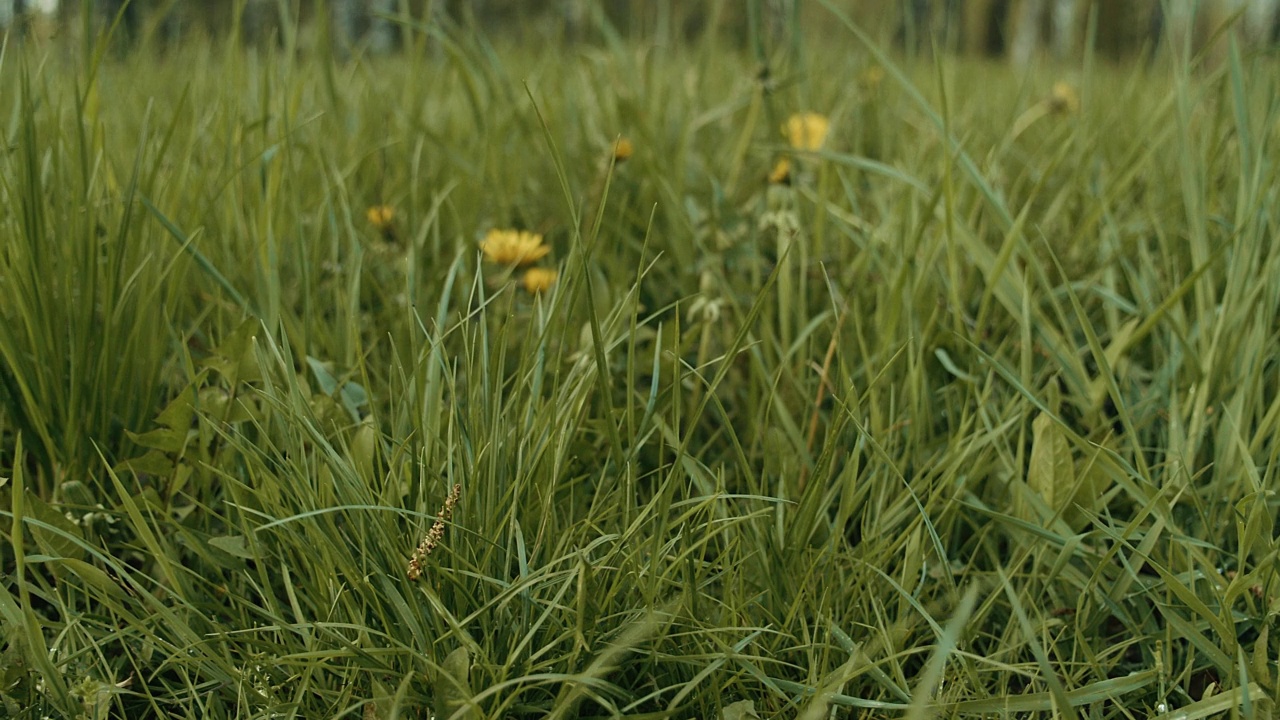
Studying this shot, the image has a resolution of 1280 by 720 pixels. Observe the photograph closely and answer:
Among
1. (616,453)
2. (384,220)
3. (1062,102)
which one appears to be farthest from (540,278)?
(1062,102)

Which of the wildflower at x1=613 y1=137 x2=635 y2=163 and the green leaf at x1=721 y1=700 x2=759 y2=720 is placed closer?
the green leaf at x1=721 y1=700 x2=759 y2=720

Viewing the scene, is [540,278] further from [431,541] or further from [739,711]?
[739,711]

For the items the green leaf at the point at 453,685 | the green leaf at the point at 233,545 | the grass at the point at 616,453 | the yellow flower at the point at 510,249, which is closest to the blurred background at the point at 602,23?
the grass at the point at 616,453

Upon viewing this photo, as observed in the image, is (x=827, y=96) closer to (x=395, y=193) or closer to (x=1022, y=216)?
(x=395, y=193)

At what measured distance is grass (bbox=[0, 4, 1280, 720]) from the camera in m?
0.93

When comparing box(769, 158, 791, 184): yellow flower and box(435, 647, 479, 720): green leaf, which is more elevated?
box(769, 158, 791, 184): yellow flower

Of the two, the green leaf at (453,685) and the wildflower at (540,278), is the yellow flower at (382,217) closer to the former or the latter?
the wildflower at (540,278)

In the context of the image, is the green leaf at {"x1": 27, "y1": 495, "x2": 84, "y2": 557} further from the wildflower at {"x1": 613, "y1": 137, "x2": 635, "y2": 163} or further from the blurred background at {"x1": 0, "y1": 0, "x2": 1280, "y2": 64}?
the wildflower at {"x1": 613, "y1": 137, "x2": 635, "y2": 163}

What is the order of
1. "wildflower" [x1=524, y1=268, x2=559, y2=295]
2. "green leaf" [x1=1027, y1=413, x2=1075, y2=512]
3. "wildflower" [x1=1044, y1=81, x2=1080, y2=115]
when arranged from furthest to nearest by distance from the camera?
"wildflower" [x1=1044, y1=81, x2=1080, y2=115] → "wildflower" [x1=524, y1=268, x2=559, y2=295] → "green leaf" [x1=1027, y1=413, x2=1075, y2=512]

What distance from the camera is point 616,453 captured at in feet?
3.29

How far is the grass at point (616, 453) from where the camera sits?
93 cm

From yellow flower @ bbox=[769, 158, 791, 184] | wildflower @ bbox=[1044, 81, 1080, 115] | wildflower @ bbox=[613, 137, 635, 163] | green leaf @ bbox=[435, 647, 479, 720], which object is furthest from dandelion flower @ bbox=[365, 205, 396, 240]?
wildflower @ bbox=[1044, 81, 1080, 115]

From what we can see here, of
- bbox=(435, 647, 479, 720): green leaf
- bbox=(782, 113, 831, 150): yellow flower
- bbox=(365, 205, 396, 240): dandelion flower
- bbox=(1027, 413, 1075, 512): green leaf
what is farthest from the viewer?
bbox=(782, 113, 831, 150): yellow flower

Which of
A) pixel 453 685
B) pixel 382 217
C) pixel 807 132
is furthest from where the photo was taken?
pixel 807 132
